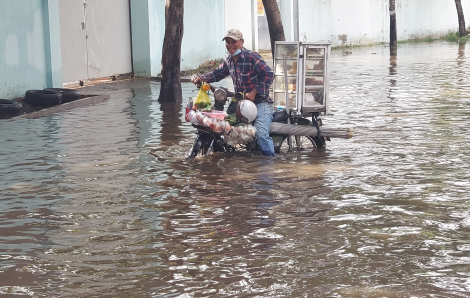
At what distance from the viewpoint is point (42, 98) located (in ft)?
46.8

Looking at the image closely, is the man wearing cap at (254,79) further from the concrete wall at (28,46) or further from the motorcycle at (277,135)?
the concrete wall at (28,46)

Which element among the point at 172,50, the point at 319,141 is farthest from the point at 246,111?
the point at 172,50

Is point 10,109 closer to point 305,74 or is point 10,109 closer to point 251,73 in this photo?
point 251,73

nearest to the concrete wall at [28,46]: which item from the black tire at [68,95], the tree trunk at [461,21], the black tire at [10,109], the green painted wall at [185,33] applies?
the black tire at [68,95]

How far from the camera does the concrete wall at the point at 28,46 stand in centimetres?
1468

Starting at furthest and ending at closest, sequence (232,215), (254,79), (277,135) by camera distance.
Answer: (277,135) < (254,79) < (232,215)

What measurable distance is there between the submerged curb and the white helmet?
5.78 meters

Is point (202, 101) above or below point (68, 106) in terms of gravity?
above

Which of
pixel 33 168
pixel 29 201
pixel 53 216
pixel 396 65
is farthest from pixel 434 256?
pixel 396 65

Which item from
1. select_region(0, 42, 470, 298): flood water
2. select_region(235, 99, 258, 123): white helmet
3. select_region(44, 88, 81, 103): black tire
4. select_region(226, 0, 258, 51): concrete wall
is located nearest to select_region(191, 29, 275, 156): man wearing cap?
A: select_region(235, 99, 258, 123): white helmet

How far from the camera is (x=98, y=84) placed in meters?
19.2

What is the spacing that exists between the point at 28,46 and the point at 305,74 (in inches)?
334

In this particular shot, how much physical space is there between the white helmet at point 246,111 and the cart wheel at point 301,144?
3.40ft

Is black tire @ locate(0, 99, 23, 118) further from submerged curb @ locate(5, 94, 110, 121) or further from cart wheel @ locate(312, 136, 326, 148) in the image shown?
cart wheel @ locate(312, 136, 326, 148)
